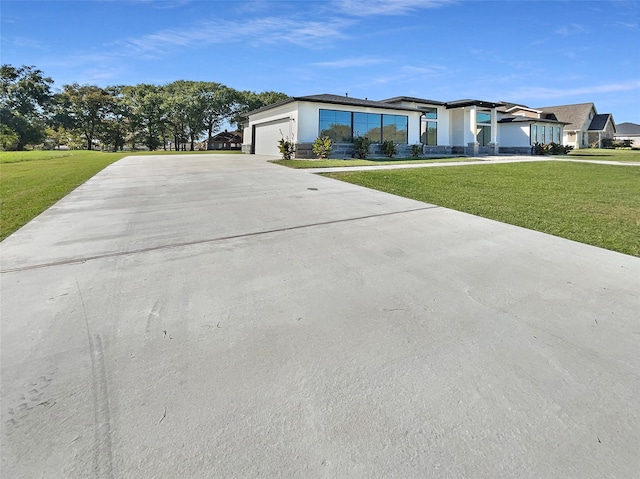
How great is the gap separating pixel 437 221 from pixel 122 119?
203 ft

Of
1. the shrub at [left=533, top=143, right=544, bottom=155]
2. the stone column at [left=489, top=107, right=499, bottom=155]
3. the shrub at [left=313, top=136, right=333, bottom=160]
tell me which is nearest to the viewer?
the shrub at [left=313, top=136, right=333, bottom=160]

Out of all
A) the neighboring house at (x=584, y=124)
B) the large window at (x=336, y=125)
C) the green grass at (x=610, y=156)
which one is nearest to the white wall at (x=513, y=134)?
the green grass at (x=610, y=156)

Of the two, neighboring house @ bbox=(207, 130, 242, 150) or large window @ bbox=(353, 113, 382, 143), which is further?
neighboring house @ bbox=(207, 130, 242, 150)

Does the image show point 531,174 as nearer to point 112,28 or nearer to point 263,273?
point 263,273

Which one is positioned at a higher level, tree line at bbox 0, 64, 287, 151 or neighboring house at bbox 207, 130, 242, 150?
tree line at bbox 0, 64, 287, 151

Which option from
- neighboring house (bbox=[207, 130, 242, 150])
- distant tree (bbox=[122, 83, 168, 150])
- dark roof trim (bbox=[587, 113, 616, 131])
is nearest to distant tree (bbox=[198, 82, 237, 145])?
neighboring house (bbox=[207, 130, 242, 150])

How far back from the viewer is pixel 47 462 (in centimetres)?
148

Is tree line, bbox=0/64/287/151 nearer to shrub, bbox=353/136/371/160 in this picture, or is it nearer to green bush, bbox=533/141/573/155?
shrub, bbox=353/136/371/160

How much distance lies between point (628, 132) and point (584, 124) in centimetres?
2777

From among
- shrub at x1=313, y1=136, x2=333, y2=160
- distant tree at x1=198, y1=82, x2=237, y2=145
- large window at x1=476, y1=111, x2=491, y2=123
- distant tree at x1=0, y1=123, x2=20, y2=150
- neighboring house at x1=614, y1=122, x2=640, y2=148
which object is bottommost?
shrub at x1=313, y1=136, x2=333, y2=160

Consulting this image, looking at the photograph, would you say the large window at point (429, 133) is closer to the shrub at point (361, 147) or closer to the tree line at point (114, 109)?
the shrub at point (361, 147)

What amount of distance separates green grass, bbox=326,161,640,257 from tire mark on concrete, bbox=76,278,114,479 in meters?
5.56

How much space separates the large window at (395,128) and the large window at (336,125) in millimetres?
2823

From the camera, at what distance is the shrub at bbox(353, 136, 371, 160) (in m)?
20.8
